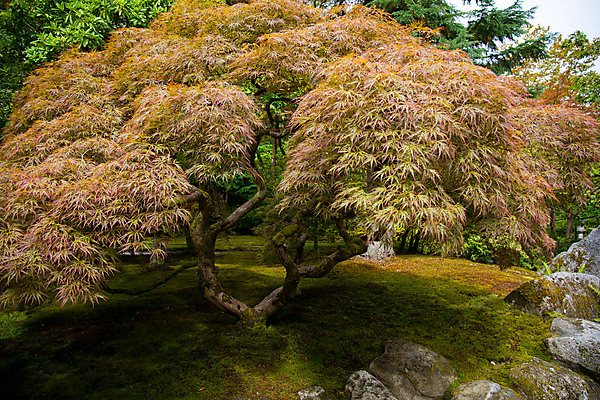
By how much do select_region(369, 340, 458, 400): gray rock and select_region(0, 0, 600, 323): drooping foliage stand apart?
1.11m

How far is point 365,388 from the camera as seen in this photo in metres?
2.55

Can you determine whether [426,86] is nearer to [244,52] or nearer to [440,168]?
[440,168]

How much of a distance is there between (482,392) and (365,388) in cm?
93

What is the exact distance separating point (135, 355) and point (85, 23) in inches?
189

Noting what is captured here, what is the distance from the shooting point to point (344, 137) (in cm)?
227

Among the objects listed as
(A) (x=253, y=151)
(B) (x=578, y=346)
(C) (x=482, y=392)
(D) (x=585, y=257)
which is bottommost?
(C) (x=482, y=392)

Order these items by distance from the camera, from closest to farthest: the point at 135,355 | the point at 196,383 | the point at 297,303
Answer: the point at 196,383 → the point at 135,355 → the point at 297,303

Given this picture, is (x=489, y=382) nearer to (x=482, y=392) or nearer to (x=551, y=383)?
(x=482, y=392)

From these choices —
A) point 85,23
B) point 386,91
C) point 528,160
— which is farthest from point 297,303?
point 85,23

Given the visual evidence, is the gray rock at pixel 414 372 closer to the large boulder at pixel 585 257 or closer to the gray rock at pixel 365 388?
the gray rock at pixel 365 388

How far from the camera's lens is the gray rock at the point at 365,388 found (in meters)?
2.50

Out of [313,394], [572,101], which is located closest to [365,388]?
[313,394]

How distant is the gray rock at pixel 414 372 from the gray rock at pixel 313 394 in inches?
22.6

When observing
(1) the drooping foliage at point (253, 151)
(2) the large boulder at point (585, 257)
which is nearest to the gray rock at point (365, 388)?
(1) the drooping foliage at point (253, 151)
